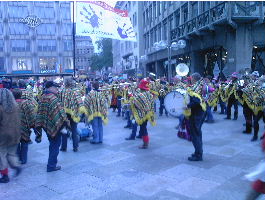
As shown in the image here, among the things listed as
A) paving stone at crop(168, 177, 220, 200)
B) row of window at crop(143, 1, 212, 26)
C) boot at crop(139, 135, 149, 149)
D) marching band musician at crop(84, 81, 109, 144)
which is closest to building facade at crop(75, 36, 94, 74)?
row of window at crop(143, 1, 212, 26)

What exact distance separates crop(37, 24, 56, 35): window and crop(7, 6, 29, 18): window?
3689 millimetres

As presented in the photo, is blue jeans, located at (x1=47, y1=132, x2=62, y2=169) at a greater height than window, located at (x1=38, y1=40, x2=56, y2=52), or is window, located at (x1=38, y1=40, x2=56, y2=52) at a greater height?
window, located at (x1=38, y1=40, x2=56, y2=52)

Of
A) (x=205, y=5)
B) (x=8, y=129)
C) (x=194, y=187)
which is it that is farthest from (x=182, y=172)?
(x=205, y=5)

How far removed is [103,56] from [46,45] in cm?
1718

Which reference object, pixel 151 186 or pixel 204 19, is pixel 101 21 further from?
pixel 204 19

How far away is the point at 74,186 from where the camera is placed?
5117 mm

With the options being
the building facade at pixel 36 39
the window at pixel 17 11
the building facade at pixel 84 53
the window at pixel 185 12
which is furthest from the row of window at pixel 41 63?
the window at pixel 185 12

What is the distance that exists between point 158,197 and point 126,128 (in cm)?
605

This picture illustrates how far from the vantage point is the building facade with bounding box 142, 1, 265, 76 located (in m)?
17.2

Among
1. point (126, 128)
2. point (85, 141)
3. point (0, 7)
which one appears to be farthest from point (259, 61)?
point (0, 7)

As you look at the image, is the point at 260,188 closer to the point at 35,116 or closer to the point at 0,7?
the point at 35,116

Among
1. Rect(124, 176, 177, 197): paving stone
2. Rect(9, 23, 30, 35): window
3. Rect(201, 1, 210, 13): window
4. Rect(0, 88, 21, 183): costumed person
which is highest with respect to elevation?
Rect(9, 23, 30, 35): window

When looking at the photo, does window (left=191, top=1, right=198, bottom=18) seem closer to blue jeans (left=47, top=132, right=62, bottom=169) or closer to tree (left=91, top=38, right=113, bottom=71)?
blue jeans (left=47, top=132, right=62, bottom=169)

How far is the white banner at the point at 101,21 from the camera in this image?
896cm
